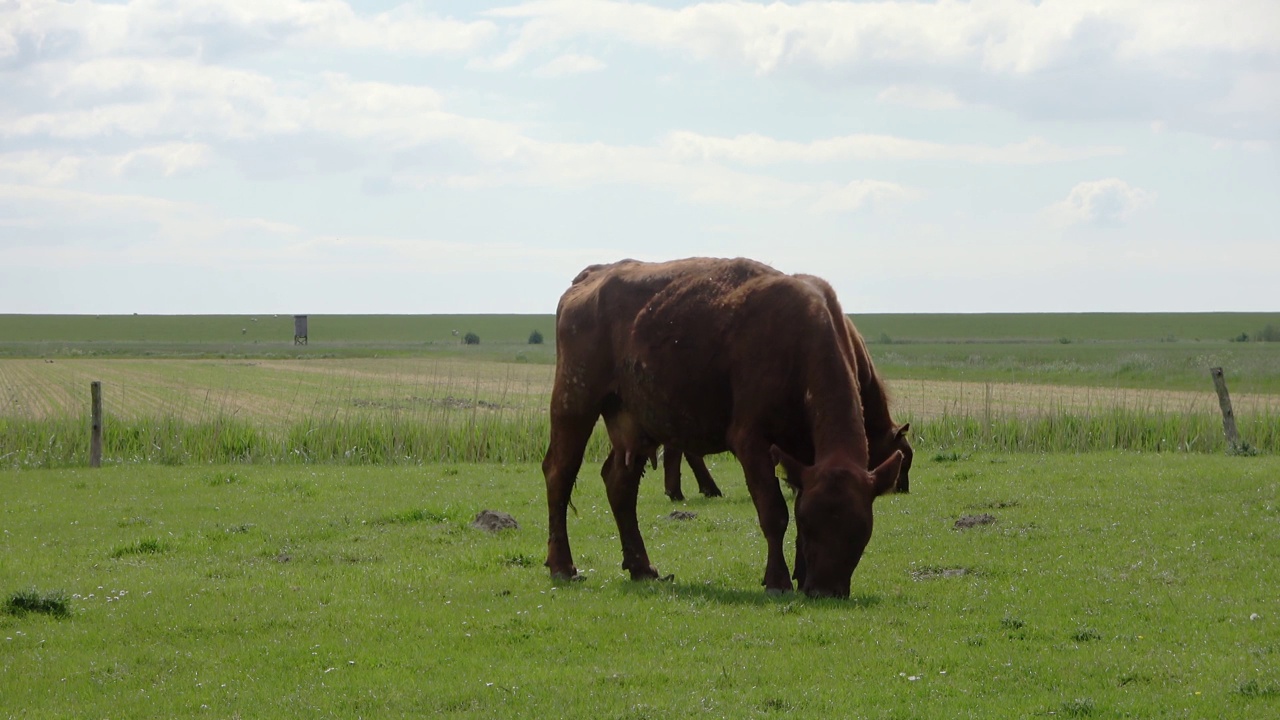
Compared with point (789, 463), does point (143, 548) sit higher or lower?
lower

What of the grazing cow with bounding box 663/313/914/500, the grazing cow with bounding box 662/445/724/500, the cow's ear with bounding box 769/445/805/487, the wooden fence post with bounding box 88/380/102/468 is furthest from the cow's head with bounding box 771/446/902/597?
the wooden fence post with bounding box 88/380/102/468

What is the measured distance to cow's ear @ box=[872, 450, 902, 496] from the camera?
9.30 m

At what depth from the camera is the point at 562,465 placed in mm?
11258

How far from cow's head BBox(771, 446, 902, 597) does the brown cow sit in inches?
0.4

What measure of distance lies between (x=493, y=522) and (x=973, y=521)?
210 inches

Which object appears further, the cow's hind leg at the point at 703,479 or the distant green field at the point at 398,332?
the distant green field at the point at 398,332

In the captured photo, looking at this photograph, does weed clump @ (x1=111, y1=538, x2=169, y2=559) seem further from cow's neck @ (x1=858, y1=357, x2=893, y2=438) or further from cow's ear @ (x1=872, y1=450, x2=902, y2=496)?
cow's ear @ (x1=872, y1=450, x2=902, y2=496)

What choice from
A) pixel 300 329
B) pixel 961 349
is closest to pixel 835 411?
pixel 961 349

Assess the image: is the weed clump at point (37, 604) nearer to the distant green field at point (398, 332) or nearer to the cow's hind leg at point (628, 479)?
the cow's hind leg at point (628, 479)

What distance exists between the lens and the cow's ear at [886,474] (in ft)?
30.5

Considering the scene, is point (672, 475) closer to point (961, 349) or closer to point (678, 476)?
point (678, 476)

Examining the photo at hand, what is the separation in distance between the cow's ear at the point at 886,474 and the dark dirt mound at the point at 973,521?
4.29 metres

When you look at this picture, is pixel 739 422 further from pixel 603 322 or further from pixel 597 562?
pixel 597 562

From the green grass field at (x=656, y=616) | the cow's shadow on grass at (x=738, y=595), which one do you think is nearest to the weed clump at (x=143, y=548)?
the green grass field at (x=656, y=616)
